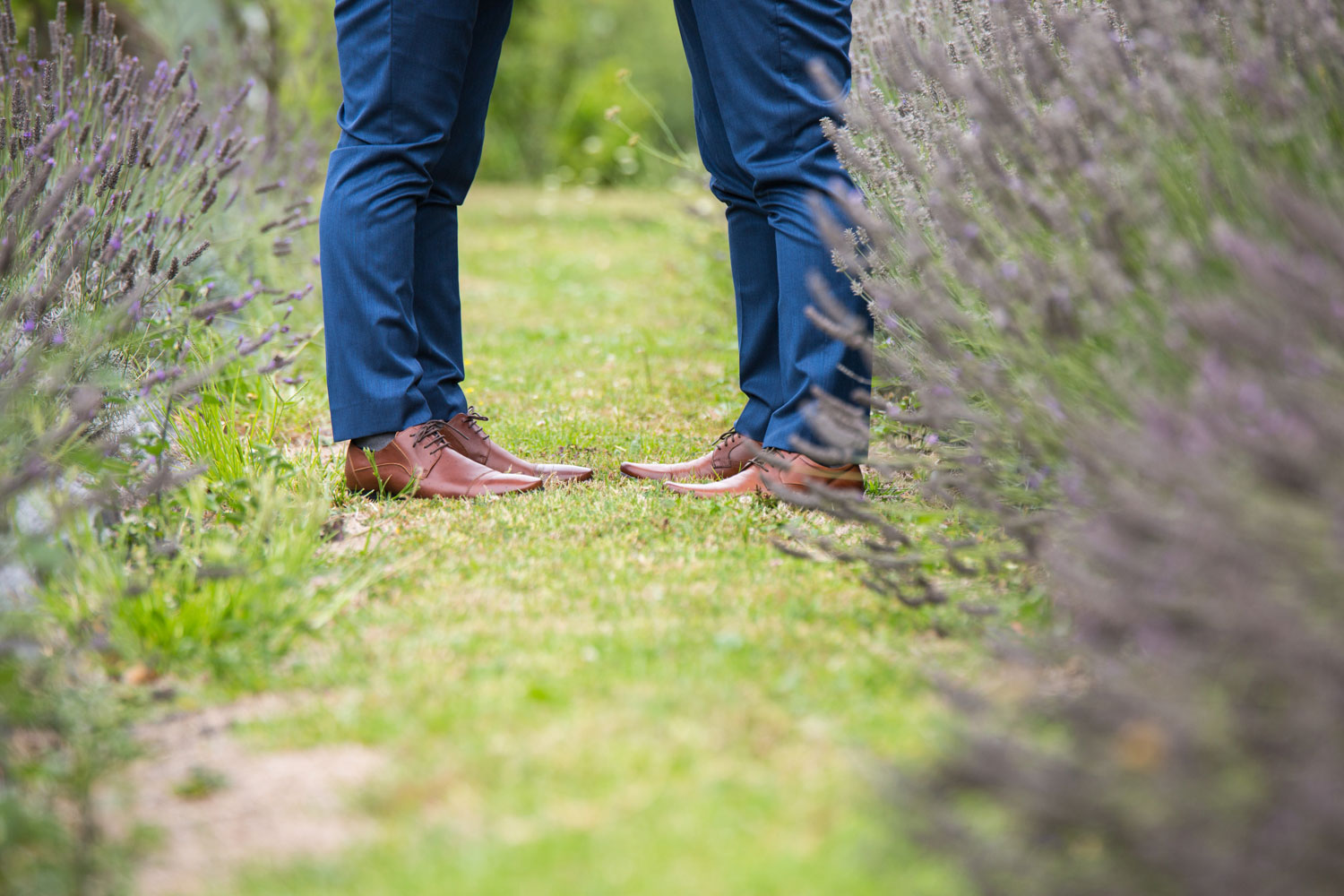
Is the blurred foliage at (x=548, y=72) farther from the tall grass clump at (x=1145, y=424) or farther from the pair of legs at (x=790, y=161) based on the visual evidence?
the tall grass clump at (x=1145, y=424)

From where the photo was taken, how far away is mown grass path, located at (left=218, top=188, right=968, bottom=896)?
1229mm

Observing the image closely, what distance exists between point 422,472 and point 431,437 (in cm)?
9

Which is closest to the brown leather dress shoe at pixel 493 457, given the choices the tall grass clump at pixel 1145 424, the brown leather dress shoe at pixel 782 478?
the brown leather dress shoe at pixel 782 478

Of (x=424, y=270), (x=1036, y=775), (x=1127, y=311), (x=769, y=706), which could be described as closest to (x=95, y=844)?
(x=769, y=706)

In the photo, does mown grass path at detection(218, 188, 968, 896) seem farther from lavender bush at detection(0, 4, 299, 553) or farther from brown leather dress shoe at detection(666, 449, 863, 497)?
lavender bush at detection(0, 4, 299, 553)

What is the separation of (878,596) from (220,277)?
2.78 m

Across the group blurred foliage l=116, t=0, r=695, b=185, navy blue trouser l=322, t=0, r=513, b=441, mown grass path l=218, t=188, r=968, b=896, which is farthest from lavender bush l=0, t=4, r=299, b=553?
blurred foliage l=116, t=0, r=695, b=185

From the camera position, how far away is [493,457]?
2.82 metres

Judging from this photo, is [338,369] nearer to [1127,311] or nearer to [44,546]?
[44,546]

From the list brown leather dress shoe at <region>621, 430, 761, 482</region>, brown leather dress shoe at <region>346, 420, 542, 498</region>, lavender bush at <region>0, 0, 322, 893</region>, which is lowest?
brown leather dress shoe at <region>621, 430, 761, 482</region>

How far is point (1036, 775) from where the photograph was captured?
1.04m

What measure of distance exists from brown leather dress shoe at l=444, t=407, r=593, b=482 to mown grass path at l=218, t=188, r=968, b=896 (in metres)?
0.07

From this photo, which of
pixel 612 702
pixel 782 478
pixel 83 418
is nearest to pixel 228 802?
pixel 612 702

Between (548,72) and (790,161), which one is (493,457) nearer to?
(790,161)
